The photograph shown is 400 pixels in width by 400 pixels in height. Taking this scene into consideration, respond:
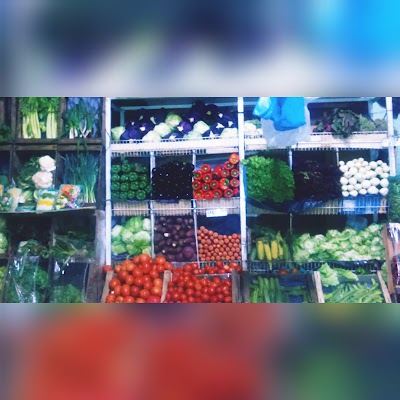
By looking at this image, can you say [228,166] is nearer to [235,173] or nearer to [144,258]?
[235,173]

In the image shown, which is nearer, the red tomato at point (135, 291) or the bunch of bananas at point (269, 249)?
the bunch of bananas at point (269, 249)

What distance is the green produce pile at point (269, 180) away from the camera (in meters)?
3.13

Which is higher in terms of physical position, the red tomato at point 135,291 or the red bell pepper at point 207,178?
the red bell pepper at point 207,178

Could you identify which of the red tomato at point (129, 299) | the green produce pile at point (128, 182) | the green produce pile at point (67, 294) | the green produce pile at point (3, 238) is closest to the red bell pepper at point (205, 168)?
the green produce pile at point (128, 182)

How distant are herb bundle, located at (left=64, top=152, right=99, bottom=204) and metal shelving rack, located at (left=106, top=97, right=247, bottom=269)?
3.3 inches

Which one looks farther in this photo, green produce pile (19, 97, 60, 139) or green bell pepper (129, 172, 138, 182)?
green produce pile (19, 97, 60, 139)

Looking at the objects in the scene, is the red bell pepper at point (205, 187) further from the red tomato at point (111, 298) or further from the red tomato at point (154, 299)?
the red tomato at point (111, 298)

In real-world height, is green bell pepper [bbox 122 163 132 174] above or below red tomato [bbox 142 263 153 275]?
above

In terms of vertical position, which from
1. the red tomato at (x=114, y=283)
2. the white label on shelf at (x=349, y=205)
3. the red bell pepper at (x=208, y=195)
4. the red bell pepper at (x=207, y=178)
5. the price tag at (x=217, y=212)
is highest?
the red bell pepper at (x=207, y=178)

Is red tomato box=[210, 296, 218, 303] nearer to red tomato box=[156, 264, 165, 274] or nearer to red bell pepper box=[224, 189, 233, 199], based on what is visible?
red tomato box=[156, 264, 165, 274]

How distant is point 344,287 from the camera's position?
3213mm

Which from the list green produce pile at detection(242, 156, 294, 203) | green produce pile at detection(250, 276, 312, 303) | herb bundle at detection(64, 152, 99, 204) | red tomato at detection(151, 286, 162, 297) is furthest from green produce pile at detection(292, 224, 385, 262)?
herb bundle at detection(64, 152, 99, 204)

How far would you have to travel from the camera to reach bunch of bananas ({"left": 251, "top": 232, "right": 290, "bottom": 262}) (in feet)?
10.3

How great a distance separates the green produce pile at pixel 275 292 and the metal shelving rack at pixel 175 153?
0.19 metres
